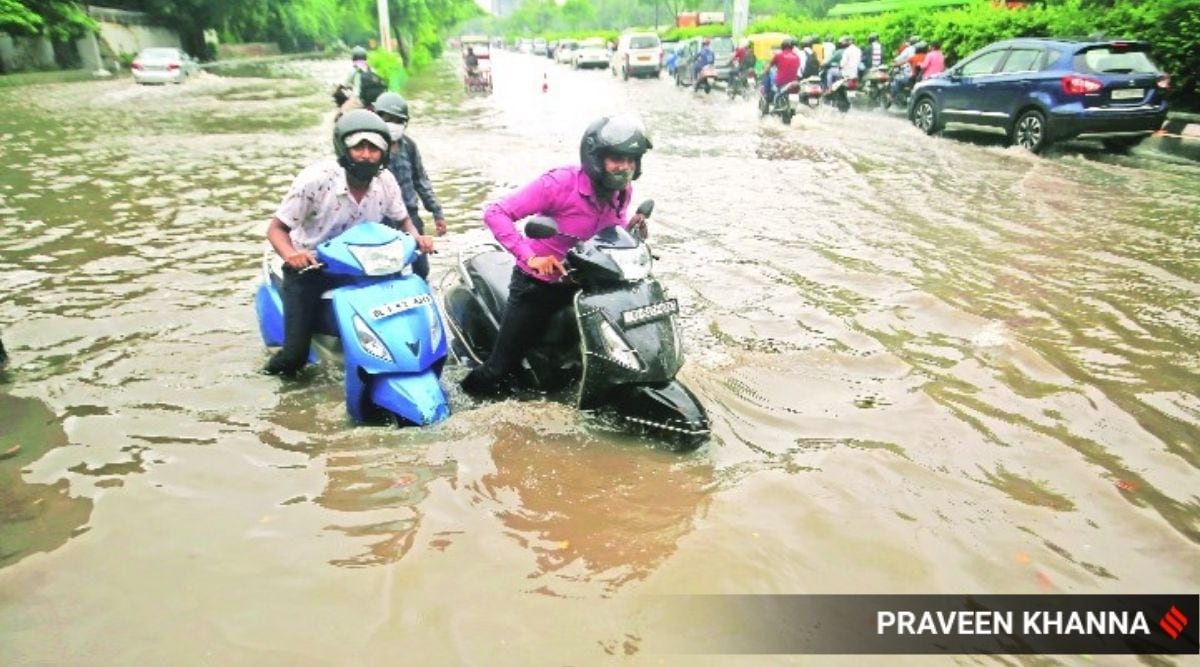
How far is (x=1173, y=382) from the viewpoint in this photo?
470 centimetres

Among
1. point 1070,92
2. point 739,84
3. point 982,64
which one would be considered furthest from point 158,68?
point 1070,92

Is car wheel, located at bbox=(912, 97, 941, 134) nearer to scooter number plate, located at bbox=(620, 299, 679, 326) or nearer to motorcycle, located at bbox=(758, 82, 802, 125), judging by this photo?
motorcycle, located at bbox=(758, 82, 802, 125)

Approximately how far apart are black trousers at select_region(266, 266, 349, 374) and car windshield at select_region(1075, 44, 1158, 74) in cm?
1186

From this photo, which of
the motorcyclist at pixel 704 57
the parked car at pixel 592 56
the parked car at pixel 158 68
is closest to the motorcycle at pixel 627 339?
the motorcyclist at pixel 704 57

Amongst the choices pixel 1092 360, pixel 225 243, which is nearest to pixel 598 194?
pixel 1092 360

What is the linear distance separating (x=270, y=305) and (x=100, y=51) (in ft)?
139

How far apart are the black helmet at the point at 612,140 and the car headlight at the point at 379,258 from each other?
1.11m

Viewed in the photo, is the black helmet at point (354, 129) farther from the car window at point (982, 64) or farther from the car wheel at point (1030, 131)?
the car window at point (982, 64)

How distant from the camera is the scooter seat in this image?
475 cm

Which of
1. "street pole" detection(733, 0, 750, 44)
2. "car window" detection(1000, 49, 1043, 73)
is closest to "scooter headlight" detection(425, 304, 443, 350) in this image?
"car window" detection(1000, 49, 1043, 73)

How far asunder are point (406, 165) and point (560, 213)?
273 centimetres

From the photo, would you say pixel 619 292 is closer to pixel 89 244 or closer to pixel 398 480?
pixel 398 480

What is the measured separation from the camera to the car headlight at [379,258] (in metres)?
4.14

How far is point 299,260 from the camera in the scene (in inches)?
165
